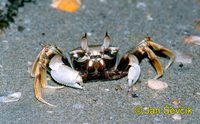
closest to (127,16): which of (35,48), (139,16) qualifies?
(139,16)

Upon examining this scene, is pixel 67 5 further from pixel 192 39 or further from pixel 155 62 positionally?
pixel 155 62

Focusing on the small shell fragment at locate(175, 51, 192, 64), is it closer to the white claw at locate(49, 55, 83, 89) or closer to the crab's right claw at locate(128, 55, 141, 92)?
the crab's right claw at locate(128, 55, 141, 92)

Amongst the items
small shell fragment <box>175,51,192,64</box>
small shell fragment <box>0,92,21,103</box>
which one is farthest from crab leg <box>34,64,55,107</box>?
small shell fragment <box>175,51,192,64</box>

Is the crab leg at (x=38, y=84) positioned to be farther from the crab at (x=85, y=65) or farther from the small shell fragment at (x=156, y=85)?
the small shell fragment at (x=156, y=85)

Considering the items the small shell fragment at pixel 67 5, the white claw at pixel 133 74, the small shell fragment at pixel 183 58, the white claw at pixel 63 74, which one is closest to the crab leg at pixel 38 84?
the white claw at pixel 63 74

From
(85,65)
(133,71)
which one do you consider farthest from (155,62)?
(85,65)
